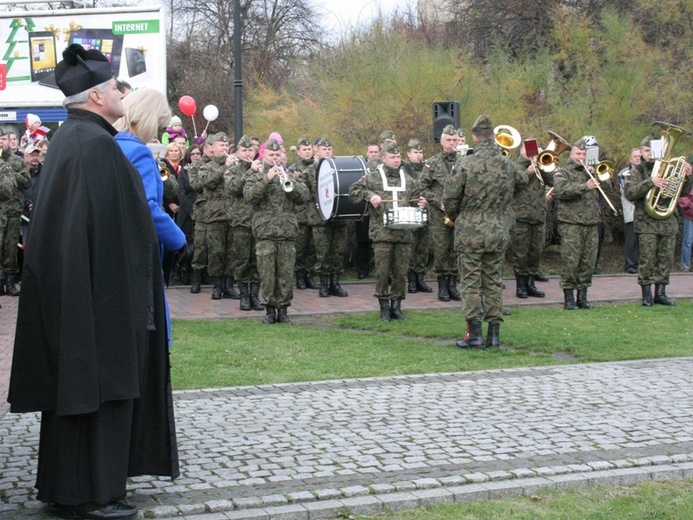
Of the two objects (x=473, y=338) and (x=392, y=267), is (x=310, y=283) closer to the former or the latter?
(x=392, y=267)

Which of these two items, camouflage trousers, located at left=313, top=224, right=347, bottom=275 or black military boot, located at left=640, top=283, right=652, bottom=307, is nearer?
black military boot, located at left=640, top=283, right=652, bottom=307

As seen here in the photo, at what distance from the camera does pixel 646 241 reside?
1284cm

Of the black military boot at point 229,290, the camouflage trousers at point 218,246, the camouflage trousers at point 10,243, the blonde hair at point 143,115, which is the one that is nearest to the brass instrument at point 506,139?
the camouflage trousers at point 218,246

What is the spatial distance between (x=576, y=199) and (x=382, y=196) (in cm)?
259

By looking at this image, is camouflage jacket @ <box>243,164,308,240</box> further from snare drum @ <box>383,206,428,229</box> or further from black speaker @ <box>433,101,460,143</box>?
black speaker @ <box>433,101,460,143</box>

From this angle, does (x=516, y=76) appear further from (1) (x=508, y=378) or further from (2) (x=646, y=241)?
(1) (x=508, y=378)

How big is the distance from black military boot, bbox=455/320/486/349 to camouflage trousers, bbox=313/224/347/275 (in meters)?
4.51

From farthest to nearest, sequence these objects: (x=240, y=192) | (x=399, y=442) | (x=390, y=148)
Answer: (x=240, y=192), (x=390, y=148), (x=399, y=442)

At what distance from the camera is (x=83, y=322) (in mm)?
4762

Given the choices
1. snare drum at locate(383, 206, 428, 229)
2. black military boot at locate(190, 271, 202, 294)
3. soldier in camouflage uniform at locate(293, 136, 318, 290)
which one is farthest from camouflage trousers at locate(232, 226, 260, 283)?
snare drum at locate(383, 206, 428, 229)

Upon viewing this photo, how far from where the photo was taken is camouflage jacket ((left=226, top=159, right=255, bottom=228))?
12.5 meters

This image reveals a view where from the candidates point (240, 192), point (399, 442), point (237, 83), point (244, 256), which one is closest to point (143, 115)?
point (399, 442)

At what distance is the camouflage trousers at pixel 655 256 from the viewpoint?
42.0ft

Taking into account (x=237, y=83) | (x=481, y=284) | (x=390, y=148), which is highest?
(x=237, y=83)
